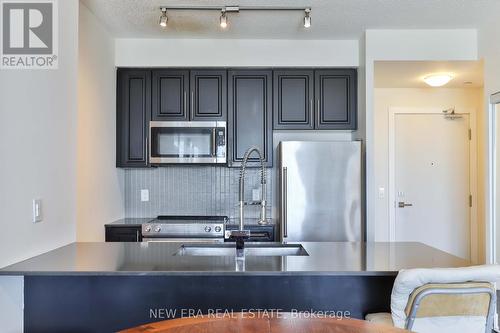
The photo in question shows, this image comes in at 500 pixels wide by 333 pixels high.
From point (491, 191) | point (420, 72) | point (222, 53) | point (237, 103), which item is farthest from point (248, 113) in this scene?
point (491, 191)

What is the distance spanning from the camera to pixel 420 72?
4.09m

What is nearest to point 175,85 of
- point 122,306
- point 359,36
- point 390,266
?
point 359,36

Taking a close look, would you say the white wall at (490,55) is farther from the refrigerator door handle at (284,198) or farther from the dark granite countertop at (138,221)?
the dark granite countertop at (138,221)

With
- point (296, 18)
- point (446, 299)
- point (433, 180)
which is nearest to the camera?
point (446, 299)

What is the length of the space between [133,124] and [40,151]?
196 cm

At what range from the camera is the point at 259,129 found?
3967 millimetres

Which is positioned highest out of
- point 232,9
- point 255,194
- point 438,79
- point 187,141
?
point 232,9

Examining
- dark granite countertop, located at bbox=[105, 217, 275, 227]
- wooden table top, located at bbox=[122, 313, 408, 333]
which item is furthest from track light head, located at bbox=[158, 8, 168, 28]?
wooden table top, located at bbox=[122, 313, 408, 333]

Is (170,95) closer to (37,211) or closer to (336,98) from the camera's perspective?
(336,98)

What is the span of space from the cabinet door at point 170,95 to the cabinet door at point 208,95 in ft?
0.23

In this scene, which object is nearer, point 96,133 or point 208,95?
point 96,133

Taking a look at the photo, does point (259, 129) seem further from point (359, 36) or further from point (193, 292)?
point (193, 292)

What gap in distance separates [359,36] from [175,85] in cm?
179

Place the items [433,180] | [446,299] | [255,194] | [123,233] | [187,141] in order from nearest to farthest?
[446,299]
[123,233]
[187,141]
[255,194]
[433,180]
